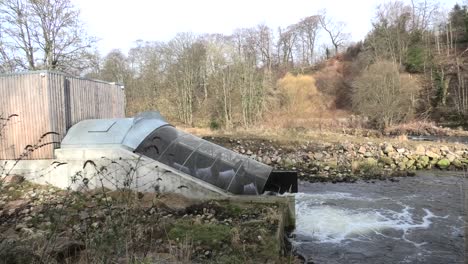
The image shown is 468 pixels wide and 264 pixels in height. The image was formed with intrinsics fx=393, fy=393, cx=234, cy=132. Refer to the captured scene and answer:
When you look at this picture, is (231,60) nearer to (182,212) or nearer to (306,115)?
(306,115)

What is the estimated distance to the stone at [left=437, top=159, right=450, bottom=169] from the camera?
63.5ft

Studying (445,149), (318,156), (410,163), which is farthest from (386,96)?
(318,156)

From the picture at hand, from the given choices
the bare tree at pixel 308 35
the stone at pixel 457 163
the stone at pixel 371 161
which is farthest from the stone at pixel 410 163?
the bare tree at pixel 308 35

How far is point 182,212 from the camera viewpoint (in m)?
9.41

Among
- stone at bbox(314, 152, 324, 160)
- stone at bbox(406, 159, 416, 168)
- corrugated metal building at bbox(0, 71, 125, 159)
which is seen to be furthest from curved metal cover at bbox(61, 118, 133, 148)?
stone at bbox(406, 159, 416, 168)

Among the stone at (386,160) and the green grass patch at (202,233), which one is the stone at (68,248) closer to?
the green grass patch at (202,233)

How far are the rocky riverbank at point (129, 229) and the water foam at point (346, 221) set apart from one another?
1.76 meters

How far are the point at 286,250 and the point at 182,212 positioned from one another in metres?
2.59

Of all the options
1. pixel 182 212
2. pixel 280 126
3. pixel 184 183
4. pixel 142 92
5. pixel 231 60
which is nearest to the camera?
pixel 182 212

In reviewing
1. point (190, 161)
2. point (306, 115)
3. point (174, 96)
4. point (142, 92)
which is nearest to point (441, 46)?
point (306, 115)

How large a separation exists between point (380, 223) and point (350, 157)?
30.6 feet

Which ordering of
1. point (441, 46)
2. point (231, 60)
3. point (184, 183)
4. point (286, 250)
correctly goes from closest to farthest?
point (286, 250) < point (184, 183) < point (231, 60) < point (441, 46)

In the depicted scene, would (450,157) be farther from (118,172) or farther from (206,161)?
(118,172)

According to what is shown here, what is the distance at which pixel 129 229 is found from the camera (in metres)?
3.40
